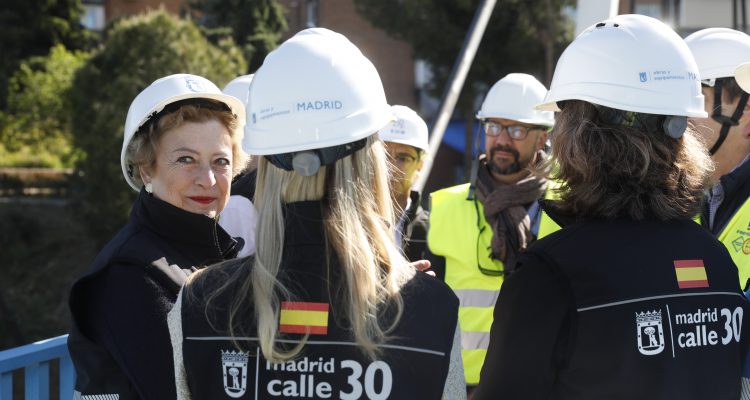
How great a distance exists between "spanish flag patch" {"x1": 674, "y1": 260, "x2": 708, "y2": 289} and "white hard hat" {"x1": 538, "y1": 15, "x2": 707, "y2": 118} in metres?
0.42

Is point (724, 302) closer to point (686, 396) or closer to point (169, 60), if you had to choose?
point (686, 396)

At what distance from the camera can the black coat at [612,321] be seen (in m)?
2.07

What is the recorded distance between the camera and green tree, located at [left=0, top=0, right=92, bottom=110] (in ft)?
94.4

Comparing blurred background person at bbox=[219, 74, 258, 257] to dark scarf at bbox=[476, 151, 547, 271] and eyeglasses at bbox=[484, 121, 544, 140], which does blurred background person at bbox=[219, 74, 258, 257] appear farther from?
eyeglasses at bbox=[484, 121, 544, 140]

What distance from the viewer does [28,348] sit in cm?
316

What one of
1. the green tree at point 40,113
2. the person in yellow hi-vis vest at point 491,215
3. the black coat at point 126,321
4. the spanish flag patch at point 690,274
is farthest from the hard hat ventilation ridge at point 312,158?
the green tree at point 40,113

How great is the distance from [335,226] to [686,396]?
1.00 metres

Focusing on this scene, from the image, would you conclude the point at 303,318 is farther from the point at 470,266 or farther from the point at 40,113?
the point at 40,113

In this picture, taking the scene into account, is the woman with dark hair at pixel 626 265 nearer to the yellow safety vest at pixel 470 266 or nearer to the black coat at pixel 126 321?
the black coat at pixel 126 321

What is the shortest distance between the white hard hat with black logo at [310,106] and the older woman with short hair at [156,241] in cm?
57

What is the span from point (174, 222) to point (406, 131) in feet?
8.22

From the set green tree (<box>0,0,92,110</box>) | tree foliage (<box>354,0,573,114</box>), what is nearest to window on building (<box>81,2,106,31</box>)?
green tree (<box>0,0,92,110</box>)

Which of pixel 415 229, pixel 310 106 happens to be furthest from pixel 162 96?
pixel 415 229

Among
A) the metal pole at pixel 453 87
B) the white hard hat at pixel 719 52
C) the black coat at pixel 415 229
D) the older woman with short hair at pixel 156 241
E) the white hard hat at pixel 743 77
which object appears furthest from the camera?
the metal pole at pixel 453 87
